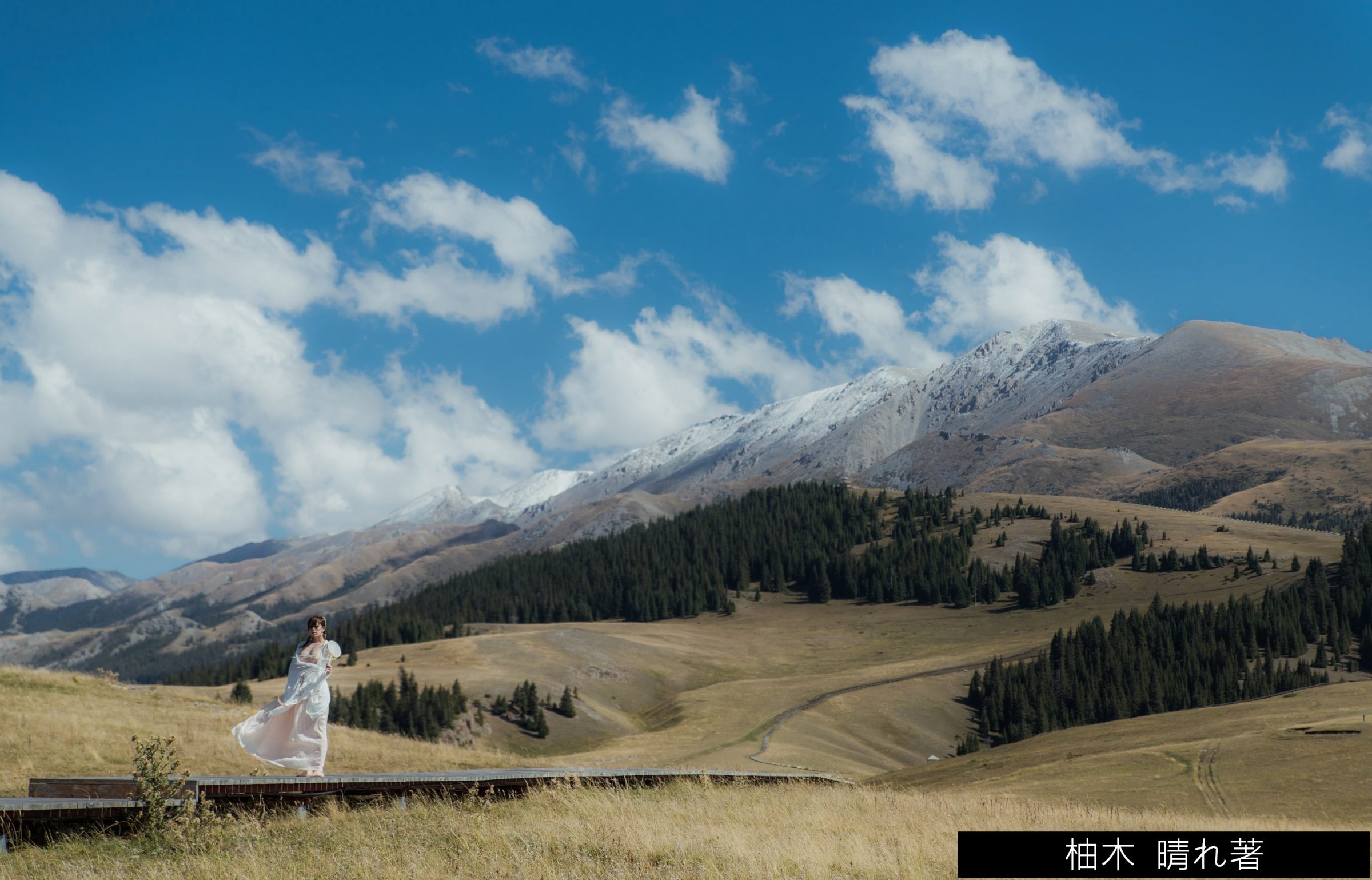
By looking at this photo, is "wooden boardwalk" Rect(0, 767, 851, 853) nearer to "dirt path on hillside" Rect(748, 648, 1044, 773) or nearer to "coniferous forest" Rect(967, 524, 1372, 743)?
"dirt path on hillside" Rect(748, 648, 1044, 773)

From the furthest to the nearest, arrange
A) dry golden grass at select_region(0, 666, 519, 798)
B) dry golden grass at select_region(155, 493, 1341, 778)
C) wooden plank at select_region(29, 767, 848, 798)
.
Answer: dry golden grass at select_region(155, 493, 1341, 778) < dry golden grass at select_region(0, 666, 519, 798) < wooden plank at select_region(29, 767, 848, 798)

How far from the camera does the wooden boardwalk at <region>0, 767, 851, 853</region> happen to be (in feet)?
47.2

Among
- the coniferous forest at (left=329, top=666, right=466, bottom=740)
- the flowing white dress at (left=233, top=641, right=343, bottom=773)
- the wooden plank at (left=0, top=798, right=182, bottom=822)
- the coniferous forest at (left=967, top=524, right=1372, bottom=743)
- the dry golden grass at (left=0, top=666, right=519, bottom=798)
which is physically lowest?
the coniferous forest at (left=967, top=524, right=1372, bottom=743)

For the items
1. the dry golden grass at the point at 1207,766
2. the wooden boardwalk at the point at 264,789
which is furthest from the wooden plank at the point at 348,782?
the dry golden grass at the point at 1207,766

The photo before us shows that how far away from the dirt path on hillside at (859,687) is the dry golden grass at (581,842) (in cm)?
3880

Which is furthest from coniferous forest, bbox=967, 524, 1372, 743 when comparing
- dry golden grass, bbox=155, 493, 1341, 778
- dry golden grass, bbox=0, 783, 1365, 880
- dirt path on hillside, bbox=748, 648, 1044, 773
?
dry golden grass, bbox=0, 783, 1365, 880

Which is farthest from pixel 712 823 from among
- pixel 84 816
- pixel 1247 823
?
pixel 1247 823

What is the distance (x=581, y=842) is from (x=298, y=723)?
6.92 m

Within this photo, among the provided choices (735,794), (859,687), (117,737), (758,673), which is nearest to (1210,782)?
(735,794)

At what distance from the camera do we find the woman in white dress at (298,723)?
57.1ft

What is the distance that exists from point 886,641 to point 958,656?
25.3 metres

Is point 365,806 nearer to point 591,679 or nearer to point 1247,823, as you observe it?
point 1247,823

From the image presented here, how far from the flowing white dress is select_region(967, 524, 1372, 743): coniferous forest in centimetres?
9754

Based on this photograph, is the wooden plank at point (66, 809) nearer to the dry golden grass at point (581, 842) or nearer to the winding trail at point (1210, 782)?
the dry golden grass at point (581, 842)
